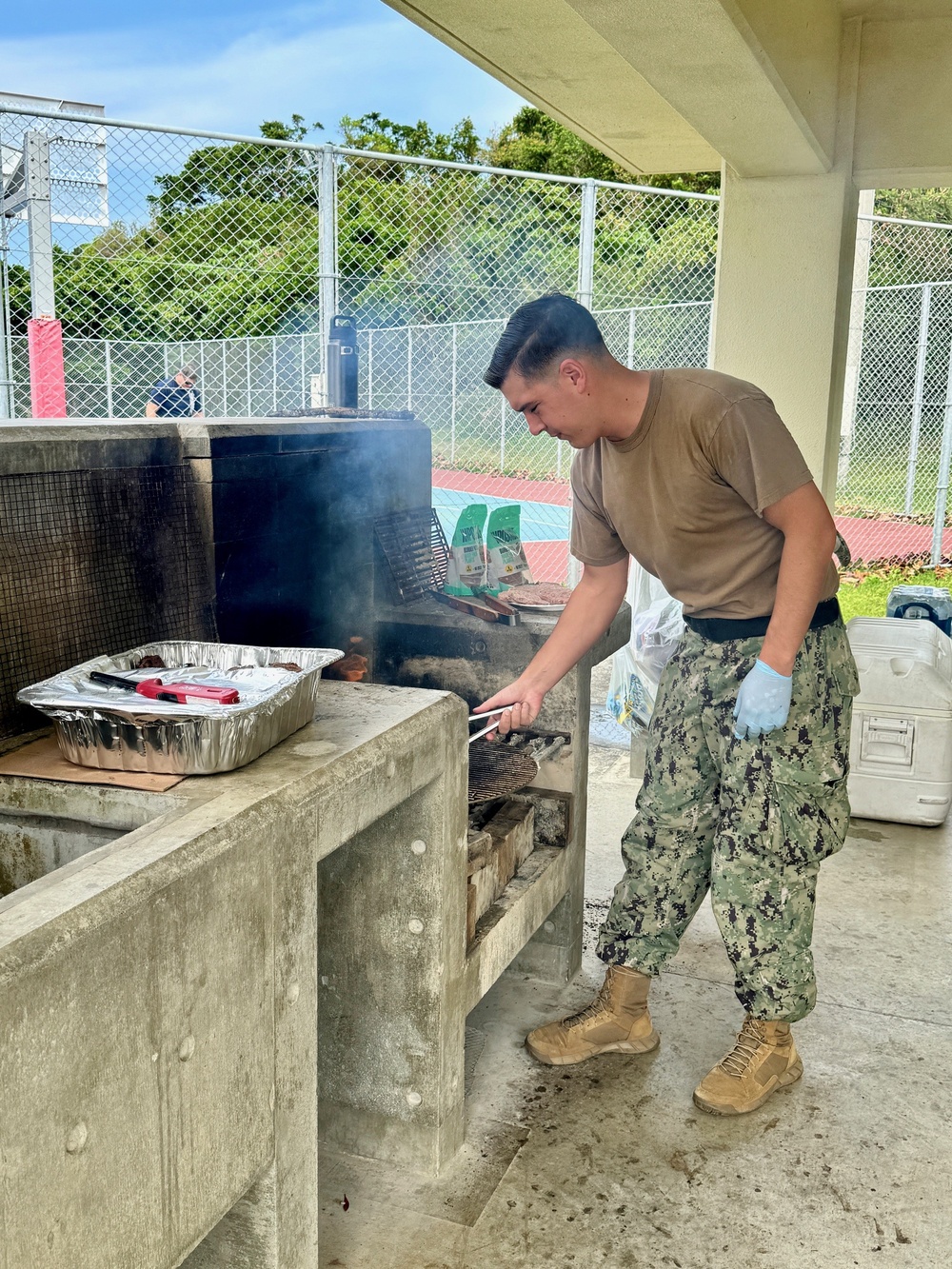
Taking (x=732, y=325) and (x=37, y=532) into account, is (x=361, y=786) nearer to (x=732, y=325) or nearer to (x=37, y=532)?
(x=37, y=532)

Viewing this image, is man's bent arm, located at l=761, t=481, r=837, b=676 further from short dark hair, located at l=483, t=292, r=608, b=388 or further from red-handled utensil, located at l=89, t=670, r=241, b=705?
red-handled utensil, located at l=89, t=670, r=241, b=705

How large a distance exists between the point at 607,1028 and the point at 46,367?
338cm

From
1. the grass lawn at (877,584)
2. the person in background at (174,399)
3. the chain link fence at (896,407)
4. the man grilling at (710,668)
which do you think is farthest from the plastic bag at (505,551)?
the grass lawn at (877,584)

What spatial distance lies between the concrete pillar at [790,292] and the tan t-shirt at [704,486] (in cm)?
223

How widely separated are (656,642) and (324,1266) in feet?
10.5

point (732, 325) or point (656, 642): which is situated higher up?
point (732, 325)

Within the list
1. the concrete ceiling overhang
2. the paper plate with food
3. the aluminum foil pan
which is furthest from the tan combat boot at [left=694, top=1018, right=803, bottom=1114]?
the concrete ceiling overhang

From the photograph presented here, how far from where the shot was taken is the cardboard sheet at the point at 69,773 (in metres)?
1.80

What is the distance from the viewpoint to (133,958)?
1.37 meters

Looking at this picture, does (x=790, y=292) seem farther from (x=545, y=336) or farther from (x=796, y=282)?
(x=545, y=336)

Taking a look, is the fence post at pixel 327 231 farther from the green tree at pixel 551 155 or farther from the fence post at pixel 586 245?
the green tree at pixel 551 155

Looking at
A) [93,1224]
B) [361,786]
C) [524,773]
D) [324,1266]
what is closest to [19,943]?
[93,1224]

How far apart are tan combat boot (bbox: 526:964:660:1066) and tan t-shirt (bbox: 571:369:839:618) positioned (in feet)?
3.32

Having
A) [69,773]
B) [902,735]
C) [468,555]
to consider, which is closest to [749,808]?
[468,555]
